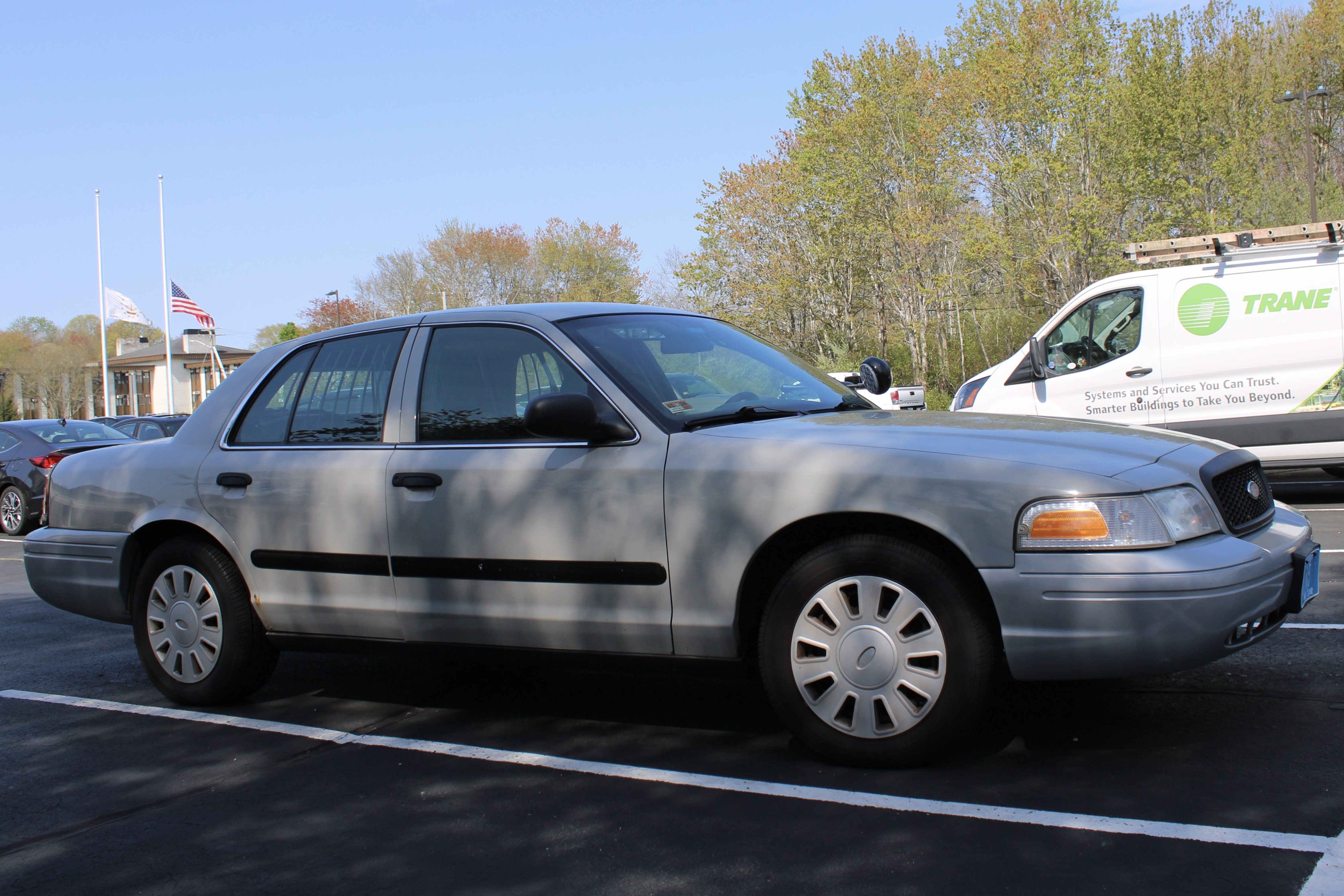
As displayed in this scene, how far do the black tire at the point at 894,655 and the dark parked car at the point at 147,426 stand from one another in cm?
2058

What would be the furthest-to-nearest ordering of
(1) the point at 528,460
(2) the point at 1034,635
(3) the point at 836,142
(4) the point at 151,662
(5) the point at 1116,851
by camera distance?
(3) the point at 836,142, (4) the point at 151,662, (1) the point at 528,460, (2) the point at 1034,635, (5) the point at 1116,851

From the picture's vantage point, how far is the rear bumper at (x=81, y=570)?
5.09 meters

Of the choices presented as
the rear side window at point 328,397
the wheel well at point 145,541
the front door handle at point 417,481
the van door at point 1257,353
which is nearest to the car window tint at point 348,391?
the rear side window at point 328,397

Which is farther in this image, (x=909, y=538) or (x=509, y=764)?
(x=509, y=764)

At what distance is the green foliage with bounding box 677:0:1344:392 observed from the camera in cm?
2839

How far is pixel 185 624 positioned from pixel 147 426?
66.5ft

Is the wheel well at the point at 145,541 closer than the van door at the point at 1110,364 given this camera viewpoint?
Yes

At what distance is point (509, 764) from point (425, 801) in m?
0.39

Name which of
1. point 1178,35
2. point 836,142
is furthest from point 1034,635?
point 836,142

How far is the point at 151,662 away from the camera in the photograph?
5.00 meters

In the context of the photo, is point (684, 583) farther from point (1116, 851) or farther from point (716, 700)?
point (1116, 851)

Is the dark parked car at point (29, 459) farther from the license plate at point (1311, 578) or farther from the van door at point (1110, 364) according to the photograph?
the license plate at point (1311, 578)

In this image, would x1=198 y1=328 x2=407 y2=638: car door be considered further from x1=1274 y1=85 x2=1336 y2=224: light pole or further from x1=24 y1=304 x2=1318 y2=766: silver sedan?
x1=1274 y1=85 x2=1336 y2=224: light pole

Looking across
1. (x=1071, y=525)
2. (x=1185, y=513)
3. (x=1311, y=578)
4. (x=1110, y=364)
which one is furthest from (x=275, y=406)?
(x=1110, y=364)
